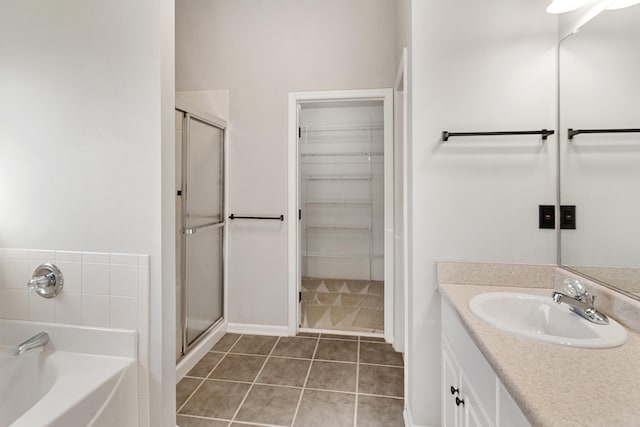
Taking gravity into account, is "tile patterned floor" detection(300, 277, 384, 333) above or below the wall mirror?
below

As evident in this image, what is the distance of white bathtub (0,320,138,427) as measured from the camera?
1198mm

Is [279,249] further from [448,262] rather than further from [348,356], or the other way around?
[448,262]

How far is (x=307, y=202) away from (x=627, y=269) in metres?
3.68

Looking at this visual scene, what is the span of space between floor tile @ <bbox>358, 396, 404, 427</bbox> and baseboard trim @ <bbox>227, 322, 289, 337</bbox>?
104 cm

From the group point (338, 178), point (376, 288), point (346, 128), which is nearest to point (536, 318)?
point (376, 288)

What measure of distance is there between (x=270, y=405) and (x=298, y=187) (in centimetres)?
166

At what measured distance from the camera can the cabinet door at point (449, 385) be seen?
4.12 feet

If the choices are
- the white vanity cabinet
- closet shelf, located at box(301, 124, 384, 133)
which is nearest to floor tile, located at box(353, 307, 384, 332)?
the white vanity cabinet

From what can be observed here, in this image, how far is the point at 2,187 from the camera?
5.11ft

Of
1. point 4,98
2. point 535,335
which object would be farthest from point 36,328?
point 535,335

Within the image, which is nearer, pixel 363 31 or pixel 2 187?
pixel 2 187

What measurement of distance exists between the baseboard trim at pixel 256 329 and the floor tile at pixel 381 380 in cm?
82

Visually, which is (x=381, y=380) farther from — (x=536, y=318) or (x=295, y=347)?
(x=536, y=318)

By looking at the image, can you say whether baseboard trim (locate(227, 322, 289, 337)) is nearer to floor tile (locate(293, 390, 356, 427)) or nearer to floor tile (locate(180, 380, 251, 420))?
floor tile (locate(180, 380, 251, 420))
